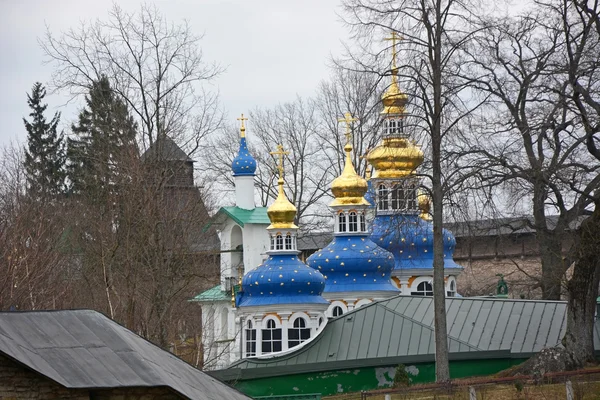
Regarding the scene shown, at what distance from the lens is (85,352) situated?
39.4ft

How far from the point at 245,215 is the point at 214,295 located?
328 centimetres

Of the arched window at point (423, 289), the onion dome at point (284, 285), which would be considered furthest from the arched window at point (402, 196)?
the arched window at point (423, 289)

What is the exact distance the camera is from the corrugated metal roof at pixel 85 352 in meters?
11.5

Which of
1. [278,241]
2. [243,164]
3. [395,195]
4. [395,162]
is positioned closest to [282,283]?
[278,241]

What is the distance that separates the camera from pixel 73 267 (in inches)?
1412

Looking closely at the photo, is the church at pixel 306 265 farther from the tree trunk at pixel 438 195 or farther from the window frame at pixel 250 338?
the tree trunk at pixel 438 195

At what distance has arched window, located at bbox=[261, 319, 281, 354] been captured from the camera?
36.5 m

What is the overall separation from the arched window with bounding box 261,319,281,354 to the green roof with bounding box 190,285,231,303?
647cm

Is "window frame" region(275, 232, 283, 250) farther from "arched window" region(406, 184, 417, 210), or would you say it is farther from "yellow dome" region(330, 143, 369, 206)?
"arched window" region(406, 184, 417, 210)

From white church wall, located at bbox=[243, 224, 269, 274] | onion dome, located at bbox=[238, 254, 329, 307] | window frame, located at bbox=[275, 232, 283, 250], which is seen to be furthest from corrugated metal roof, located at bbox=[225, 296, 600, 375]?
white church wall, located at bbox=[243, 224, 269, 274]

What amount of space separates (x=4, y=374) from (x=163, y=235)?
565 inches

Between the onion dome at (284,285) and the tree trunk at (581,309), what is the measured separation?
14.0 metres

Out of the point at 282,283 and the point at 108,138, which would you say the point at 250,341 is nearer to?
the point at 282,283

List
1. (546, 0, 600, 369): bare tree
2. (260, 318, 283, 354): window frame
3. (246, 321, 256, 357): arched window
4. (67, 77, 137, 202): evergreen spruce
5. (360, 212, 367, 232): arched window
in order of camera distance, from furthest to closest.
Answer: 1. (360, 212, 367, 232): arched window
2. (246, 321, 256, 357): arched window
3. (260, 318, 283, 354): window frame
4. (67, 77, 137, 202): evergreen spruce
5. (546, 0, 600, 369): bare tree
